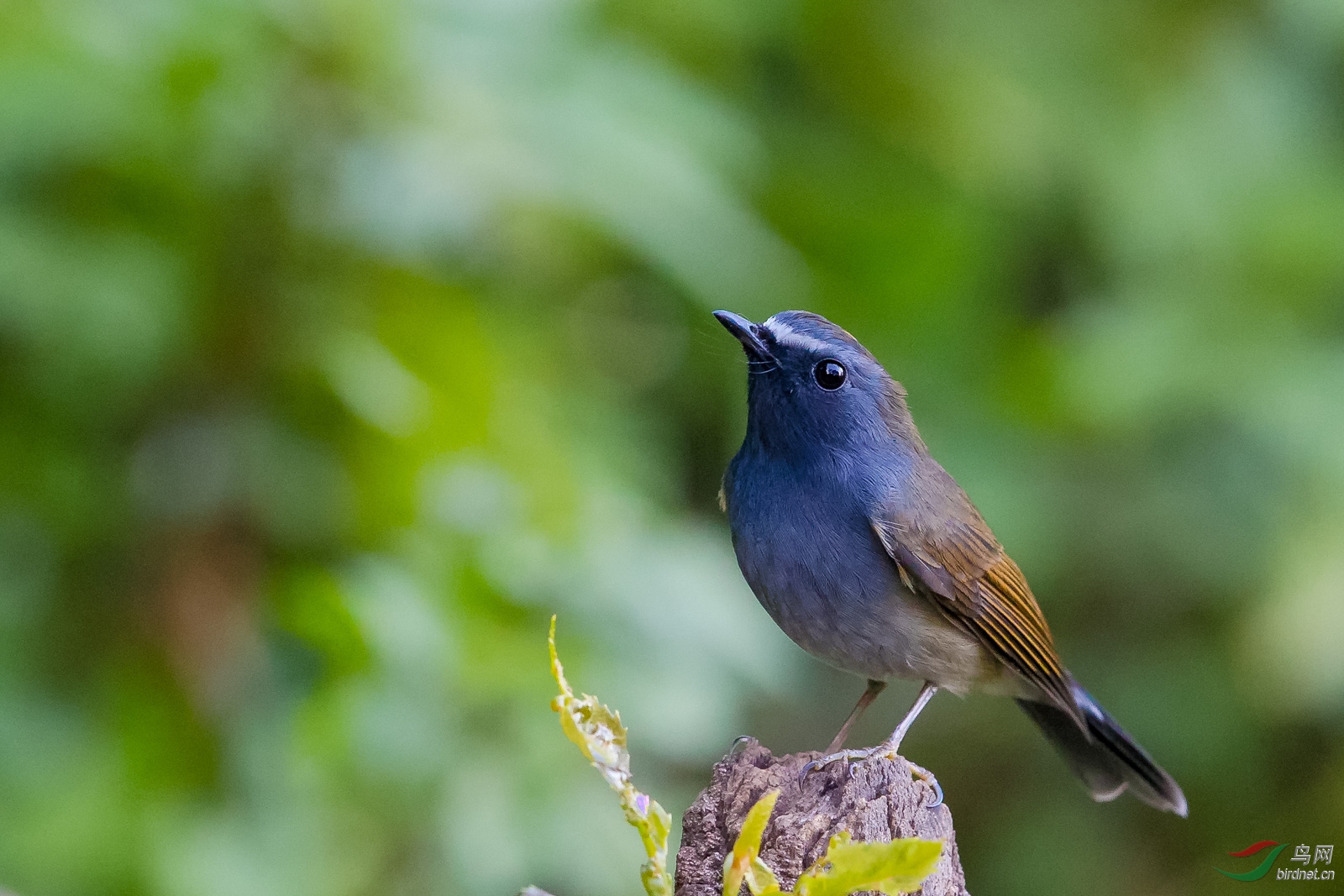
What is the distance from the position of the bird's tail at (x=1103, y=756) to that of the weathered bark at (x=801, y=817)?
5.28 feet

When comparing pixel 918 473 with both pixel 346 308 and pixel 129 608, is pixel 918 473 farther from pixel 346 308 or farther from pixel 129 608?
pixel 129 608

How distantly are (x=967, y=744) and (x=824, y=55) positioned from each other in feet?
10.5

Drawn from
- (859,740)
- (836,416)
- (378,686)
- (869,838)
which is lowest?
(859,740)

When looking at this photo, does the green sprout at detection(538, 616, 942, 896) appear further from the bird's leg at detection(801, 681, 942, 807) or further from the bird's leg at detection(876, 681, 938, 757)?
the bird's leg at detection(876, 681, 938, 757)

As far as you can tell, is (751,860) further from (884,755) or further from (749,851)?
(884,755)

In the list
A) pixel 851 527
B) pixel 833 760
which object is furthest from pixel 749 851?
pixel 851 527

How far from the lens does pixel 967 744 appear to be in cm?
646

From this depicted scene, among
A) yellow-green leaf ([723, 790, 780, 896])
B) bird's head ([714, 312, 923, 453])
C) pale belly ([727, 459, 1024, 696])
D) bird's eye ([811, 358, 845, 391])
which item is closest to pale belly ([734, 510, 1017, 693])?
pale belly ([727, 459, 1024, 696])

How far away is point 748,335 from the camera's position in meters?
3.39

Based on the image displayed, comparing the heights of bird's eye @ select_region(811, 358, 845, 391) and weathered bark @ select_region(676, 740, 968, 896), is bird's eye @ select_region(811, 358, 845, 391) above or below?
above

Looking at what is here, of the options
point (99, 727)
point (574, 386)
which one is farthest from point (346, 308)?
point (99, 727)

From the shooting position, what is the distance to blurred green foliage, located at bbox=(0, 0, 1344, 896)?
4.03 meters

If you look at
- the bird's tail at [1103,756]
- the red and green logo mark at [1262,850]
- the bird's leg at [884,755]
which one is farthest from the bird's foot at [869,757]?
the red and green logo mark at [1262,850]

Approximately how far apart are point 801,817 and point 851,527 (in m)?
0.97
